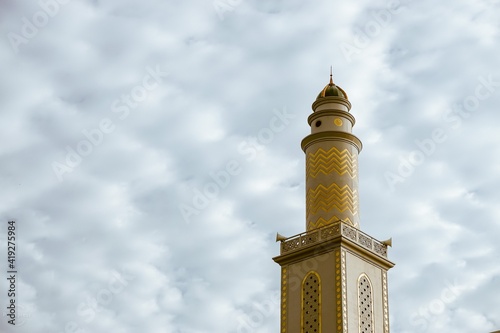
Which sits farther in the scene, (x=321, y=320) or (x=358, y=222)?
(x=358, y=222)

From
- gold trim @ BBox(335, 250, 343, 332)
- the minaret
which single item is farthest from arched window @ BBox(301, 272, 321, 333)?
gold trim @ BBox(335, 250, 343, 332)

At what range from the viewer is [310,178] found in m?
39.1

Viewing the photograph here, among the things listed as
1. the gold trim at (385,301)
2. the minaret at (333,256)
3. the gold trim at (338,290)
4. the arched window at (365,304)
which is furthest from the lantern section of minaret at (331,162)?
the arched window at (365,304)

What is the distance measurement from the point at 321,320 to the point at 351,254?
9.66 feet

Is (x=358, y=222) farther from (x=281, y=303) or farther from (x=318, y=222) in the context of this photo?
(x=281, y=303)

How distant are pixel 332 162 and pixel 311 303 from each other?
6.33 metres

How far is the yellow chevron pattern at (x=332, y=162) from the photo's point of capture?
3869 cm

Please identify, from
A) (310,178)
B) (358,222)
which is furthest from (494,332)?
(310,178)

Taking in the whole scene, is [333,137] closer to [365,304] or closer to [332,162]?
[332,162]

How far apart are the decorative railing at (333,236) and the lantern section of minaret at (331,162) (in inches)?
27.1

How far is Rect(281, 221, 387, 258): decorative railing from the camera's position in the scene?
36.2 m

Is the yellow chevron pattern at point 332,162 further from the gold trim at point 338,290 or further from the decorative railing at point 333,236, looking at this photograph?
the gold trim at point 338,290

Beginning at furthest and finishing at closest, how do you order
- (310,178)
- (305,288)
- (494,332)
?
(310,178)
(305,288)
(494,332)

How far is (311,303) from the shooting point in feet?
118
